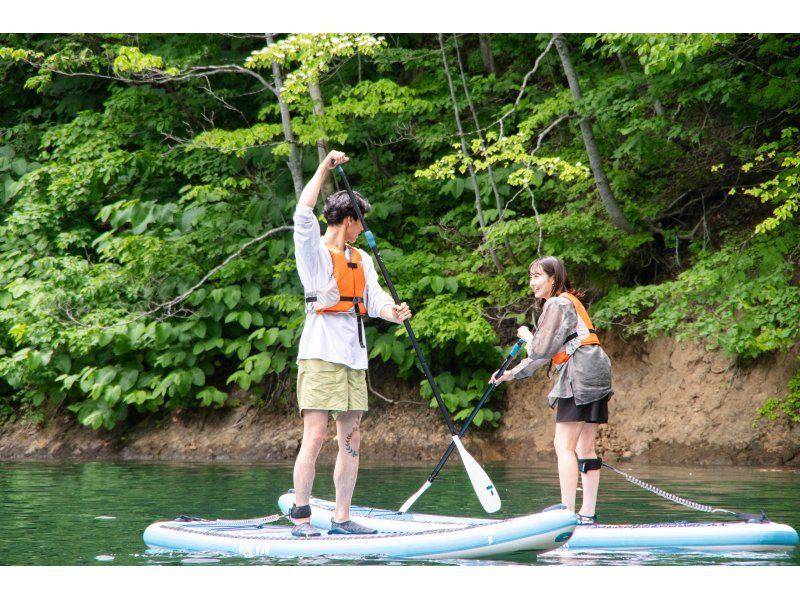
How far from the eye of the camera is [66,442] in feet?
40.8

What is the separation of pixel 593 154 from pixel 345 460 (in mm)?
7060

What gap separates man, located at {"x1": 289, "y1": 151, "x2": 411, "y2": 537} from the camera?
190 inches

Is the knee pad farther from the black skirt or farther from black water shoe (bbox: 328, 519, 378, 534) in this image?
black water shoe (bbox: 328, 519, 378, 534)

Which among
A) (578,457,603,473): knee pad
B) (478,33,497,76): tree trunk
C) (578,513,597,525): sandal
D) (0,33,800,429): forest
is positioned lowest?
(578,513,597,525): sandal

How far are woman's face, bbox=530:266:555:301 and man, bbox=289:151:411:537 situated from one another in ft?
2.67

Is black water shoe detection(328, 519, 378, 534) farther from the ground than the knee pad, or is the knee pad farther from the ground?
the knee pad

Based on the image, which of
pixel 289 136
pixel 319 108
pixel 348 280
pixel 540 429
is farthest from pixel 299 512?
pixel 289 136

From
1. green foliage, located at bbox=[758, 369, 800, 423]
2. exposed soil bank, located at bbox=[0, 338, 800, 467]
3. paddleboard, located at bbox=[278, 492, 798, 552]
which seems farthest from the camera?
exposed soil bank, located at bbox=[0, 338, 800, 467]

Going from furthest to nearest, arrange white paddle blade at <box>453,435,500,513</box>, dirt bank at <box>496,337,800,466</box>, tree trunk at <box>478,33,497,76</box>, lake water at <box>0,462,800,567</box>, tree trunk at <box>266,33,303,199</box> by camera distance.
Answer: tree trunk at <box>478,33,497,76</box>, tree trunk at <box>266,33,303,199</box>, dirt bank at <box>496,337,800,466</box>, white paddle blade at <box>453,435,500,513</box>, lake water at <box>0,462,800,567</box>

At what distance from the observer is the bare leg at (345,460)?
4.95 metres

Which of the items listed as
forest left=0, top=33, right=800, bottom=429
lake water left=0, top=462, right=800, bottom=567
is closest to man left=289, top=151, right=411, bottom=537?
lake water left=0, top=462, right=800, bottom=567

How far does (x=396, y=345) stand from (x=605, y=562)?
7.19m

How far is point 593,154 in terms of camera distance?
434 inches

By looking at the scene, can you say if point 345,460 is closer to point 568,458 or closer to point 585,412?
point 568,458
